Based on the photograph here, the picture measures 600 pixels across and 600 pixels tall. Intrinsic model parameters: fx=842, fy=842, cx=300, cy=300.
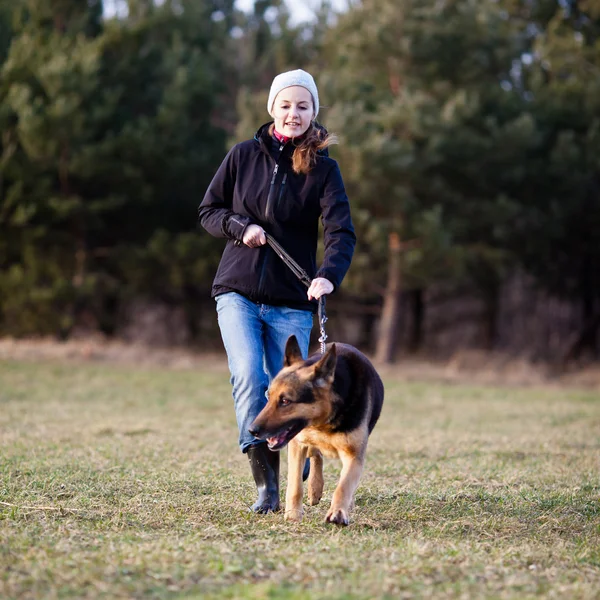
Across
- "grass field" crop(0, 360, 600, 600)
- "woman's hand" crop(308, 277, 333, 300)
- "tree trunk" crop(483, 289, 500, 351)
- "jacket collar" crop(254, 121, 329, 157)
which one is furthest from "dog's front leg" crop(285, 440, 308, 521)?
"tree trunk" crop(483, 289, 500, 351)

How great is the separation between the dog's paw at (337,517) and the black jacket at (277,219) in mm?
1275

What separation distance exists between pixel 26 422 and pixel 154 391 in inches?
194

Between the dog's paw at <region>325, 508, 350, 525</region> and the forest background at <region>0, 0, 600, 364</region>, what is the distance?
13.5m

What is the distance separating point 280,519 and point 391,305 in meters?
15.0

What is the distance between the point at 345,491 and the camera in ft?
15.4

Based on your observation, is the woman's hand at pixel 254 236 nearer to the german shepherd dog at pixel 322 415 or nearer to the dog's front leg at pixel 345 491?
the german shepherd dog at pixel 322 415

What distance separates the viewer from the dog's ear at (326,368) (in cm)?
458

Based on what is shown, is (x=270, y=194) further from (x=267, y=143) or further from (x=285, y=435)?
(x=285, y=435)

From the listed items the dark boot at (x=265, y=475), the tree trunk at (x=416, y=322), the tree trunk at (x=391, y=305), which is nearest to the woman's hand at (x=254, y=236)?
the dark boot at (x=265, y=475)

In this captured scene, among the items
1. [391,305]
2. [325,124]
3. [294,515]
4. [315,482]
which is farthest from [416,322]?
[294,515]

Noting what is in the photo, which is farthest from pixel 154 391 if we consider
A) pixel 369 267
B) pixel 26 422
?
pixel 369 267

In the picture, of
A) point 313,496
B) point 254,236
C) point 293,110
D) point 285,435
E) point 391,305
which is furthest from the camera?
point 391,305

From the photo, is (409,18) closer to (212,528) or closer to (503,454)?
(503,454)

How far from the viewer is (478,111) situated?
1908cm
